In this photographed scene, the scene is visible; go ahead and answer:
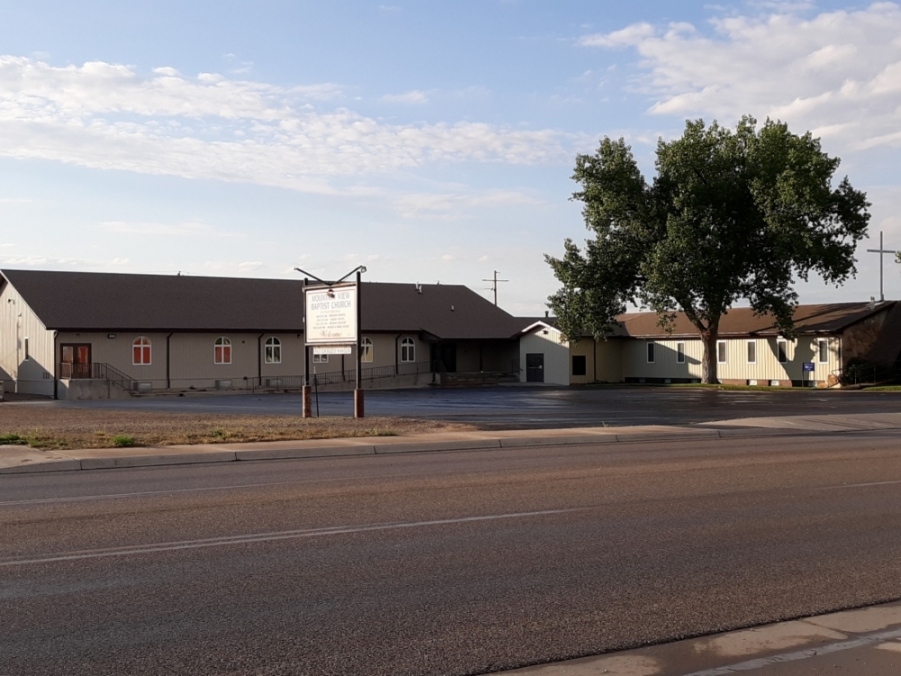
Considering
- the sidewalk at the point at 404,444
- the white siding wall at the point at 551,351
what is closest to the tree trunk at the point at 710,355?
the white siding wall at the point at 551,351

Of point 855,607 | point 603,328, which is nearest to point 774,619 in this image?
point 855,607

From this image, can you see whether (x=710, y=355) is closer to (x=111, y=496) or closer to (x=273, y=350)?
(x=273, y=350)

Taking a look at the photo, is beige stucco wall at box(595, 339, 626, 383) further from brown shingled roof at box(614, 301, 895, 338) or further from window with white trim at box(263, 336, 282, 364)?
window with white trim at box(263, 336, 282, 364)

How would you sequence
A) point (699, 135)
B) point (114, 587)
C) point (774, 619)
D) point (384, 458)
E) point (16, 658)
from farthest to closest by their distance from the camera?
point (699, 135) < point (384, 458) < point (114, 587) < point (774, 619) < point (16, 658)

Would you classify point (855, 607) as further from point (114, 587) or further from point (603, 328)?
point (603, 328)

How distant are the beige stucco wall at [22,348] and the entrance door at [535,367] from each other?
93.7 ft

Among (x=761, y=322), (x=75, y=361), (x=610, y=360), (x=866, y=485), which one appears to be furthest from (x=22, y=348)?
(x=866, y=485)

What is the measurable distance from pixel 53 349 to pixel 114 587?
146ft

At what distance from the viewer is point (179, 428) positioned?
25.4m

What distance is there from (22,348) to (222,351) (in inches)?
398

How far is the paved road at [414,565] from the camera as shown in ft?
21.3

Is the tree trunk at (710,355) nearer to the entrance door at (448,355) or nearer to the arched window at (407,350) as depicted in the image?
the entrance door at (448,355)

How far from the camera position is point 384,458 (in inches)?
757

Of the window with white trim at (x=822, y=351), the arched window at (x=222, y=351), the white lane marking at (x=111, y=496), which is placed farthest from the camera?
the window with white trim at (x=822, y=351)
